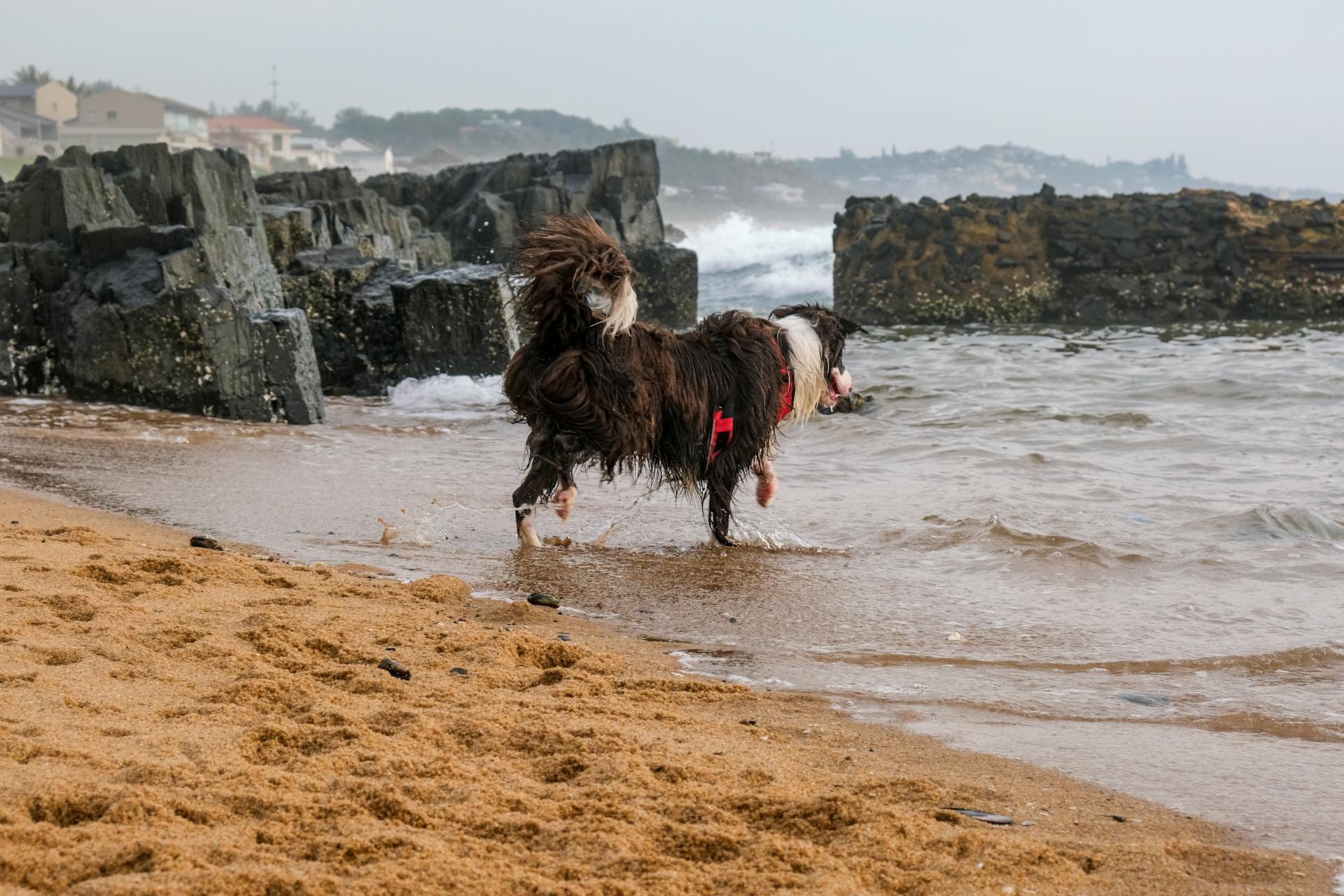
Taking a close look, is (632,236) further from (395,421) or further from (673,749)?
(673,749)

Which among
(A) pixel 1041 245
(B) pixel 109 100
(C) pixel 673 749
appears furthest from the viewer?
(B) pixel 109 100

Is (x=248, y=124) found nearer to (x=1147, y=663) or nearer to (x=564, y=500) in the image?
(x=564, y=500)

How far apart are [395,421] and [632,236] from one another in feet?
64.5

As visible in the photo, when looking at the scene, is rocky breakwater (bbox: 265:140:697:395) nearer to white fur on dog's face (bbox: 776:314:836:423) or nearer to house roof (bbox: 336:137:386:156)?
white fur on dog's face (bbox: 776:314:836:423)

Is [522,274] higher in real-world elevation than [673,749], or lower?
higher

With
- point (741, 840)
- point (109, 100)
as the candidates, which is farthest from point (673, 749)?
point (109, 100)

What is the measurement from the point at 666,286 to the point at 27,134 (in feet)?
313

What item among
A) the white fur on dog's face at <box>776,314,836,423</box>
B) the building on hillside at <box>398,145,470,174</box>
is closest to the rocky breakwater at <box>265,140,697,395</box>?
the white fur on dog's face at <box>776,314,836,423</box>

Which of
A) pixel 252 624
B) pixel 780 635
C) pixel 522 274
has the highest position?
pixel 522 274

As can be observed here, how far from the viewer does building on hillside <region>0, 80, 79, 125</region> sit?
101m

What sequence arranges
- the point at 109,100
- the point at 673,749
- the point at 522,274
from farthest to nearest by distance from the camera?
the point at 109,100 < the point at 522,274 < the point at 673,749

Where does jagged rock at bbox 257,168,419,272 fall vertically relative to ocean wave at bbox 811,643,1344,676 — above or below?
above

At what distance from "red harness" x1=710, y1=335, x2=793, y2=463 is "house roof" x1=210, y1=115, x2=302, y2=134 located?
12588cm

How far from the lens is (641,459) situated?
588cm
